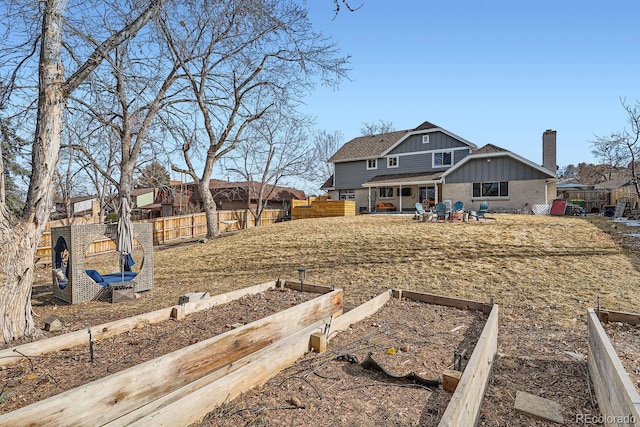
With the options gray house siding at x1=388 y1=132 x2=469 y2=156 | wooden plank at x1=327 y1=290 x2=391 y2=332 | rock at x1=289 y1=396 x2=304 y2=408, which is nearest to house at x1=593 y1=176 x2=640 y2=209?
gray house siding at x1=388 y1=132 x2=469 y2=156

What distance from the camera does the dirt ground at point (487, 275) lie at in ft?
12.9

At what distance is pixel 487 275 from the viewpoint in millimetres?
7973

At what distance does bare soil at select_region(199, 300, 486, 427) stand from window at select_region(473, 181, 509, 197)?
62.6 feet

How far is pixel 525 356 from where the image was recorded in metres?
4.27

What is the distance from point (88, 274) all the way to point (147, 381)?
681 cm

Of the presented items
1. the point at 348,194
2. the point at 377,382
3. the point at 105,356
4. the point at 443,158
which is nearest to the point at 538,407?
the point at 377,382

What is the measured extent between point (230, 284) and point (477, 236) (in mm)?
8092

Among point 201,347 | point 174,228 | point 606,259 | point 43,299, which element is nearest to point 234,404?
point 201,347

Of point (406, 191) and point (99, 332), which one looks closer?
point (99, 332)

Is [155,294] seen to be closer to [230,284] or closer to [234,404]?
[230,284]

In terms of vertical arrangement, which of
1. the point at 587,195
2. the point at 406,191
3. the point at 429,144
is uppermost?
the point at 429,144

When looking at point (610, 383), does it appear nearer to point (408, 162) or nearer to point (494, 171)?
point (494, 171)

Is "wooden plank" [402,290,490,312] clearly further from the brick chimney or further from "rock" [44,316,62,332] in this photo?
the brick chimney

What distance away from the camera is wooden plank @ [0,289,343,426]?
2.25 meters
